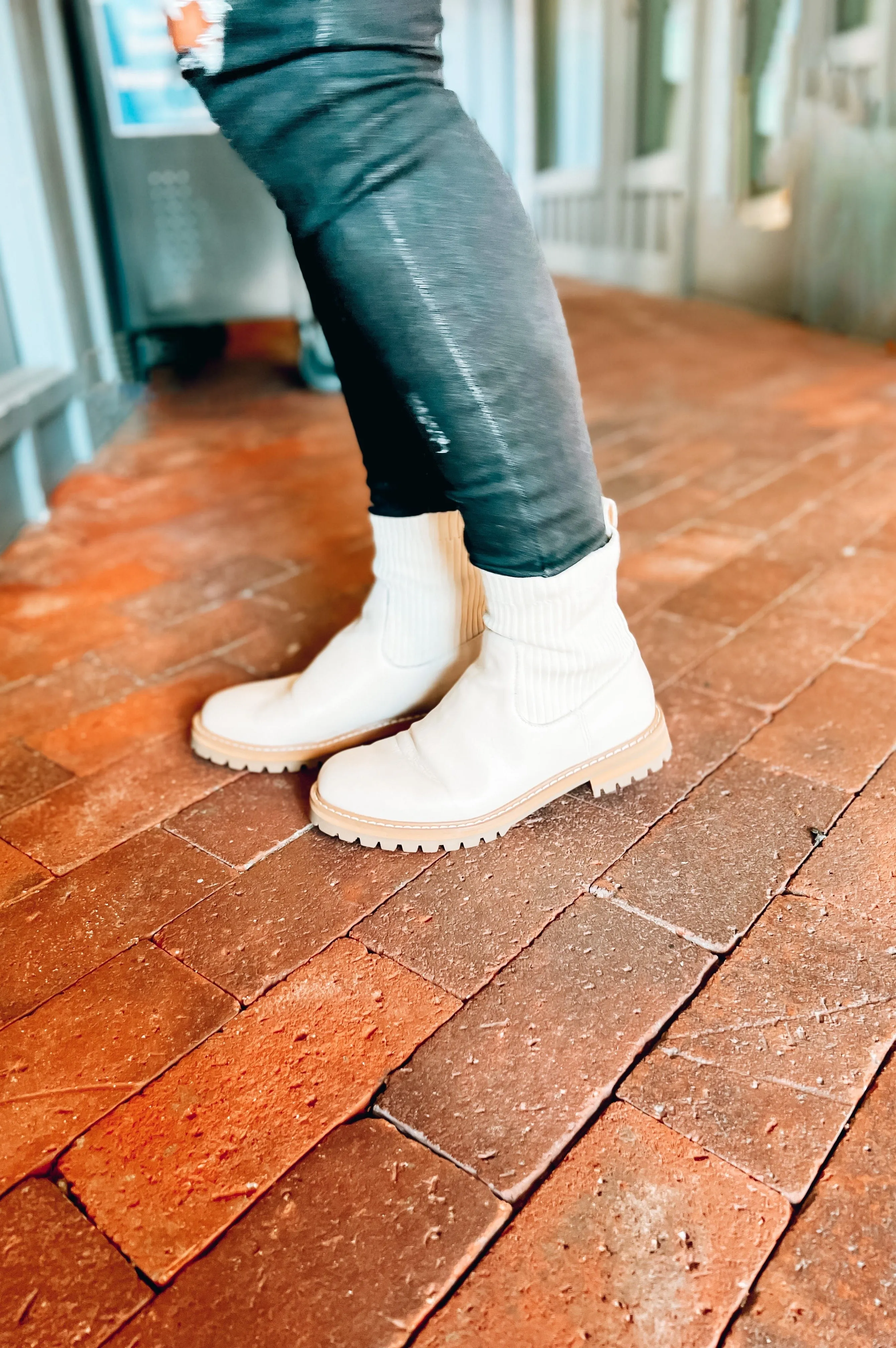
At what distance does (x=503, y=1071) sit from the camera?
29.7 inches

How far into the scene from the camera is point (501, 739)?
38.6 inches

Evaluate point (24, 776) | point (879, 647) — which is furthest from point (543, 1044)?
point (879, 647)

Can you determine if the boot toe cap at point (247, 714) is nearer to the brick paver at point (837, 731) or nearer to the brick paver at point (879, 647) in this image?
the brick paver at point (837, 731)

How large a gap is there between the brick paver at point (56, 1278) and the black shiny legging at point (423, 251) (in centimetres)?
61

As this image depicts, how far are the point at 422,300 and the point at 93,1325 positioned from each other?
0.75 m

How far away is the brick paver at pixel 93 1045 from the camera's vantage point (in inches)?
28.5

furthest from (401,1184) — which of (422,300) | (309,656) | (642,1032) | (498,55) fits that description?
(498,55)

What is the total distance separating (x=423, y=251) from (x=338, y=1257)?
72 centimetres

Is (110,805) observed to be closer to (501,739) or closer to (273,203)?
(501,739)

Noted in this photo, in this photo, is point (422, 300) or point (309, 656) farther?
Answer: point (309, 656)

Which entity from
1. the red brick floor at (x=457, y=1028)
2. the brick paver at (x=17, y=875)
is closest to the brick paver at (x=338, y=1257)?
the red brick floor at (x=457, y=1028)

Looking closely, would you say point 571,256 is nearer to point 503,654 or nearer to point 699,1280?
point 503,654

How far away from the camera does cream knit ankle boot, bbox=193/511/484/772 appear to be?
3.59 ft

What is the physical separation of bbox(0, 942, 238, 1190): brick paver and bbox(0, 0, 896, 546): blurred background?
1364mm
